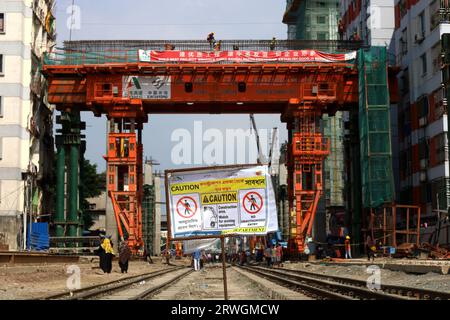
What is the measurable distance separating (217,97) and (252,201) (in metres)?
45.0

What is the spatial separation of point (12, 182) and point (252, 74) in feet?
61.1

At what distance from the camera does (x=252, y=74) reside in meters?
56.2

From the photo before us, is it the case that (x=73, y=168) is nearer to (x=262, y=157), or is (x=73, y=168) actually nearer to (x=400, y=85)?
(x=400, y=85)

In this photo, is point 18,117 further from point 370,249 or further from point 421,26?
point 421,26

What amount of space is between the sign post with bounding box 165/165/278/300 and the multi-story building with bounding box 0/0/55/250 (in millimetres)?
41912

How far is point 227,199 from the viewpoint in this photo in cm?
1185

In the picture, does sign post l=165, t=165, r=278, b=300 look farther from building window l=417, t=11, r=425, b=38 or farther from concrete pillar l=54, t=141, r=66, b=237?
concrete pillar l=54, t=141, r=66, b=237

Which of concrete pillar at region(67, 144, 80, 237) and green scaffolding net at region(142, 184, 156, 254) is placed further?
green scaffolding net at region(142, 184, 156, 254)

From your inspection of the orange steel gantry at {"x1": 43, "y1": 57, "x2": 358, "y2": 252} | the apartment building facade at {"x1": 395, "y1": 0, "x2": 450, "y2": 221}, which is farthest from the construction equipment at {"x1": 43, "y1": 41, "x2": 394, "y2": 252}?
the apartment building facade at {"x1": 395, "y1": 0, "x2": 450, "y2": 221}

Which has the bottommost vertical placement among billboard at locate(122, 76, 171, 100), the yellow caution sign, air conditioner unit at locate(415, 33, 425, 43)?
the yellow caution sign

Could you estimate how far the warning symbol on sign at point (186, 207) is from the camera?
12.0 m

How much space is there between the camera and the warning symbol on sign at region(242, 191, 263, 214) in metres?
11.8
